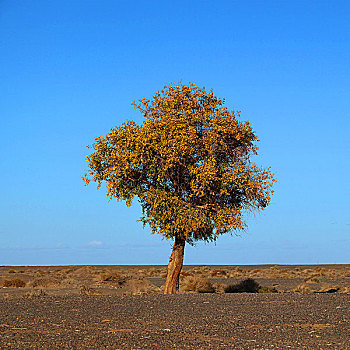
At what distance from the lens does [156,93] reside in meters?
24.4

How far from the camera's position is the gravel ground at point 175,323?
1133 cm

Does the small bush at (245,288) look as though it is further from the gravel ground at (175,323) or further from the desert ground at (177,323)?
the gravel ground at (175,323)

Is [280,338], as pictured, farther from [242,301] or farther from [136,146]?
[136,146]

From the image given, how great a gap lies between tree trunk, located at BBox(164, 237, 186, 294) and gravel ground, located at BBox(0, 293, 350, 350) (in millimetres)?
3800

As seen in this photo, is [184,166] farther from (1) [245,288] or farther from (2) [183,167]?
(1) [245,288]

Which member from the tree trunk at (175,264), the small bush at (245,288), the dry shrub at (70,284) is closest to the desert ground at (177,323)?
the tree trunk at (175,264)

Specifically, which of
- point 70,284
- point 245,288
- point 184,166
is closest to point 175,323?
point 184,166

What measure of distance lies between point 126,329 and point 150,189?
34.7ft

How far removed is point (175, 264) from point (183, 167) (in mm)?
4711

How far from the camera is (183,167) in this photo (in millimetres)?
23297

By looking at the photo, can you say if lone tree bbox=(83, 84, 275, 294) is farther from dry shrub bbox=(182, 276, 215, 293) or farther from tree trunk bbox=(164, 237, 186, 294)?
dry shrub bbox=(182, 276, 215, 293)

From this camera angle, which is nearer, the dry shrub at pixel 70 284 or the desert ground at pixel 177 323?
the desert ground at pixel 177 323

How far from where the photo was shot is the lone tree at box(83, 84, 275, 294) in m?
22.5

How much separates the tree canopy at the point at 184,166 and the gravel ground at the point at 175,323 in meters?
3.88
